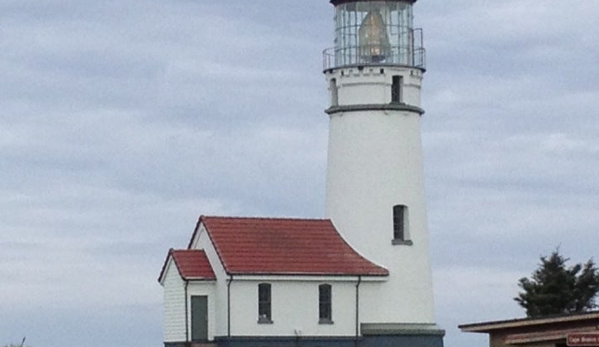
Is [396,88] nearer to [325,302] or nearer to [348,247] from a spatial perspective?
[348,247]

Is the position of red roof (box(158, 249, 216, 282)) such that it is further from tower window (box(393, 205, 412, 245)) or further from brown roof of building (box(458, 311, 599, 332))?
brown roof of building (box(458, 311, 599, 332))

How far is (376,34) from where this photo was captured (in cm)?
6359

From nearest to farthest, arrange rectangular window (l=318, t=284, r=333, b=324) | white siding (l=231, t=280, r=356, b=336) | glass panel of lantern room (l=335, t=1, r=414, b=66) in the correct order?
white siding (l=231, t=280, r=356, b=336)
rectangular window (l=318, t=284, r=333, b=324)
glass panel of lantern room (l=335, t=1, r=414, b=66)

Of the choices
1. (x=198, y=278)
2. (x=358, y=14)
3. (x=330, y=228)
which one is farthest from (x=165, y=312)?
(x=358, y=14)

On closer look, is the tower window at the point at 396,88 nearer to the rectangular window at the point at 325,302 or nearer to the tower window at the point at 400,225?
the tower window at the point at 400,225

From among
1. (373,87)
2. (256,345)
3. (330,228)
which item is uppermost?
(373,87)

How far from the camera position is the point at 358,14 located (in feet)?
209

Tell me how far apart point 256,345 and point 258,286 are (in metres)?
1.71

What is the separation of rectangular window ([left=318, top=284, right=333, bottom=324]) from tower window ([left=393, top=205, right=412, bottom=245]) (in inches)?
111

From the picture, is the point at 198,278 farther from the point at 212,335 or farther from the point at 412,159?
the point at 412,159

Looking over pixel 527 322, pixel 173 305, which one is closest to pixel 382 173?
pixel 173 305

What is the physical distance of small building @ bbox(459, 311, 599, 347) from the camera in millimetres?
40344

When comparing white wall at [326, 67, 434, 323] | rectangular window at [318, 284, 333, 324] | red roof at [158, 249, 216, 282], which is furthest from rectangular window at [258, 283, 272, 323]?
white wall at [326, 67, 434, 323]

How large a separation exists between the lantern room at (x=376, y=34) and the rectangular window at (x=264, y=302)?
748 cm
